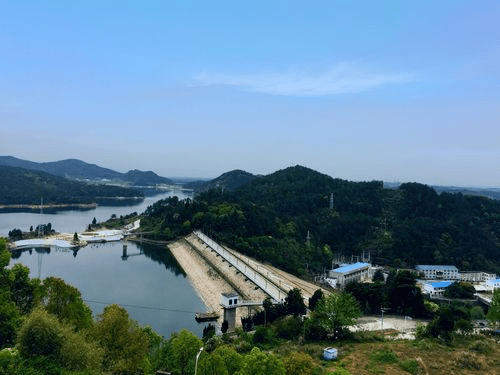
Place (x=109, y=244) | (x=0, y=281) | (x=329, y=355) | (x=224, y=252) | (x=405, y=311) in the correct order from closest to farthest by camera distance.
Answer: (x=0, y=281), (x=329, y=355), (x=405, y=311), (x=224, y=252), (x=109, y=244)

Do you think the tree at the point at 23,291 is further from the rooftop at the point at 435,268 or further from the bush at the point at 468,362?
the rooftop at the point at 435,268

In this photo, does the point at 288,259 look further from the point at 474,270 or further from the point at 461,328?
the point at 461,328

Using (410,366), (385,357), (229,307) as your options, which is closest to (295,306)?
(229,307)

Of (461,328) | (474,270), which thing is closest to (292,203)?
(474,270)

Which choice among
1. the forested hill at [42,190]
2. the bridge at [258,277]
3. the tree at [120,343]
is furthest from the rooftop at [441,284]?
the forested hill at [42,190]

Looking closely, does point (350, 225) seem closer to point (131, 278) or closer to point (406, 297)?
point (406, 297)

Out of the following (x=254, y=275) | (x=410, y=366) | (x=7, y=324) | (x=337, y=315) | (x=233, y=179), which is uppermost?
(x=233, y=179)
